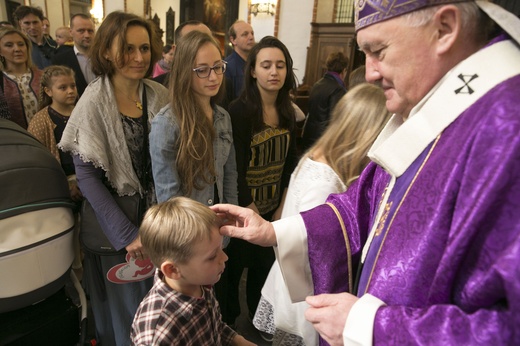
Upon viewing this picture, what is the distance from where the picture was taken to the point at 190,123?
180 cm

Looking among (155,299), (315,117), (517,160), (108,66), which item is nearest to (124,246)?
(155,299)

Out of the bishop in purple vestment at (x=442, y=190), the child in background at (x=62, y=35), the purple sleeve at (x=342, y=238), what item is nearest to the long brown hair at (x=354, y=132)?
the purple sleeve at (x=342, y=238)

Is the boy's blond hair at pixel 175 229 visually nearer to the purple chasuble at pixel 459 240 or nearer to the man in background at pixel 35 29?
the purple chasuble at pixel 459 240

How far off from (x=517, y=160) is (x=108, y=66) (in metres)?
Answer: 1.77

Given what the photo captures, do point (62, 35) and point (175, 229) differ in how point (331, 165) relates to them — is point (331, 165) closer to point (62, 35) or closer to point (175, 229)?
point (175, 229)

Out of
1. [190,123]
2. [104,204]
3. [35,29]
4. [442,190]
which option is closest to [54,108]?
[104,204]

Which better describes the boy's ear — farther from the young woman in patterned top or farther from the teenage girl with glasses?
the young woman in patterned top

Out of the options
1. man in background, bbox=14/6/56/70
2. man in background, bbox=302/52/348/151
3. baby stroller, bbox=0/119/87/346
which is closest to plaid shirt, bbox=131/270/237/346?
baby stroller, bbox=0/119/87/346

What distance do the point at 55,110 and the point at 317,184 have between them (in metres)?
2.02

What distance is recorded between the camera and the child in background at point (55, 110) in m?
2.50

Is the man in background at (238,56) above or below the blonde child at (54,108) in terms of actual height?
above

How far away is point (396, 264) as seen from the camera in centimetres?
85

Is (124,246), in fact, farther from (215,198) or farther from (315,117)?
(315,117)

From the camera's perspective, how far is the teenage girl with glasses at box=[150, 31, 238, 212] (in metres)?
1.79
